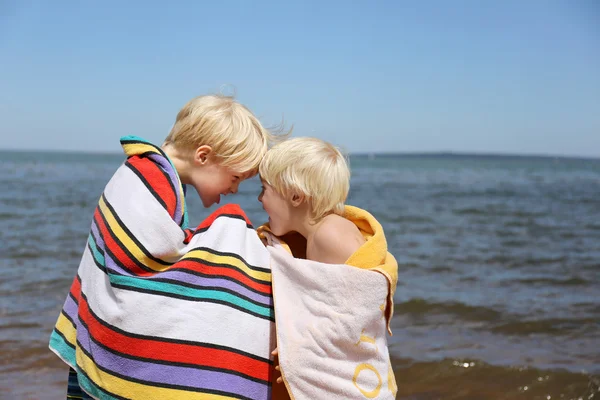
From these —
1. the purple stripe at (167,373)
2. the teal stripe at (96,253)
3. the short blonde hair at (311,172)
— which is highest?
the short blonde hair at (311,172)

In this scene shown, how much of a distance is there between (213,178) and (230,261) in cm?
52

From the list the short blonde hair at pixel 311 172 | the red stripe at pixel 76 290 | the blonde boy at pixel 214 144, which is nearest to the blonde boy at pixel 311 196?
the short blonde hair at pixel 311 172

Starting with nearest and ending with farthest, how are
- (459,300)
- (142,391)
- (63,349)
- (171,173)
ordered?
(142,391) → (171,173) → (63,349) → (459,300)

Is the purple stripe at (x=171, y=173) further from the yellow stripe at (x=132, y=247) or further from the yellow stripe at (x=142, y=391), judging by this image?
the yellow stripe at (x=142, y=391)

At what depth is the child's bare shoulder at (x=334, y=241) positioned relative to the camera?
249 centimetres

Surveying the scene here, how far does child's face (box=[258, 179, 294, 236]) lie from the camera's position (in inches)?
103

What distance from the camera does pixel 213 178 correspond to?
270 centimetres

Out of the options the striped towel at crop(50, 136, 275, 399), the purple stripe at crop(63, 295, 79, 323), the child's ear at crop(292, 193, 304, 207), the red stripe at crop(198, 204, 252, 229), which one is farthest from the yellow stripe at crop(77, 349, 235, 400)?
the child's ear at crop(292, 193, 304, 207)

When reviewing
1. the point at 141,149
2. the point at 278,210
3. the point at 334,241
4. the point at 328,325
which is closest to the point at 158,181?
the point at 141,149

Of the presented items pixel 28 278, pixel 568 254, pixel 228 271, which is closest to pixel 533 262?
pixel 568 254

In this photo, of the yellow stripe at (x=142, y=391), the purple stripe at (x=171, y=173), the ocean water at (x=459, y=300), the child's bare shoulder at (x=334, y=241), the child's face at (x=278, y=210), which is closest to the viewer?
the yellow stripe at (x=142, y=391)

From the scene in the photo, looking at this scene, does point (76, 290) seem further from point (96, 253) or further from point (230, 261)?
point (230, 261)

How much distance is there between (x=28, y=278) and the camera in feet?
22.6

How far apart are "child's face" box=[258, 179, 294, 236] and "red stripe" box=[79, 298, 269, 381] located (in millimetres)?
617
